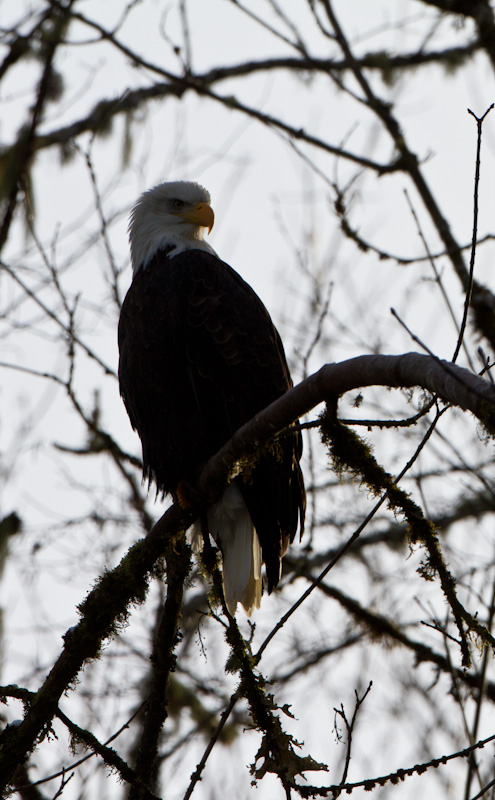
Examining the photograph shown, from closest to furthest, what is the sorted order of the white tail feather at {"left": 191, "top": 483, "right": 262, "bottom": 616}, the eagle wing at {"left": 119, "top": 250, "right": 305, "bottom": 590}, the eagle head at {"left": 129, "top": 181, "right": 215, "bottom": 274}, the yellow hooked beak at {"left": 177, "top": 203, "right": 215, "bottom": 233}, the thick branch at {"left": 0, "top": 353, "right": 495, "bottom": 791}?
the thick branch at {"left": 0, "top": 353, "right": 495, "bottom": 791}
the eagle wing at {"left": 119, "top": 250, "right": 305, "bottom": 590}
the white tail feather at {"left": 191, "top": 483, "right": 262, "bottom": 616}
the eagle head at {"left": 129, "top": 181, "right": 215, "bottom": 274}
the yellow hooked beak at {"left": 177, "top": 203, "right": 215, "bottom": 233}

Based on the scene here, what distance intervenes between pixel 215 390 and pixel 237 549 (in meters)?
0.82

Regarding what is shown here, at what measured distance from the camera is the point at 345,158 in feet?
19.2

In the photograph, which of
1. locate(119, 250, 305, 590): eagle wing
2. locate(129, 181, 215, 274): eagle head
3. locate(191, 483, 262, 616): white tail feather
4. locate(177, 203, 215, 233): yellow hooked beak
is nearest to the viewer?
locate(119, 250, 305, 590): eagle wing

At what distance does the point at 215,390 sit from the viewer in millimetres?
4113

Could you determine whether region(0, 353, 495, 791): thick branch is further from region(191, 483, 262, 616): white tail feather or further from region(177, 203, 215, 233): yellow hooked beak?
region(177, 203, 215, 233): yellow hooked beak

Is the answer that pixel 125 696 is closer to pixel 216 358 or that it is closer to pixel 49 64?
pixel 216 358

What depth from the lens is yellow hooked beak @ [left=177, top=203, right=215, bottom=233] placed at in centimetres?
525

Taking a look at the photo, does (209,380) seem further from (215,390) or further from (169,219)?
(169,219)

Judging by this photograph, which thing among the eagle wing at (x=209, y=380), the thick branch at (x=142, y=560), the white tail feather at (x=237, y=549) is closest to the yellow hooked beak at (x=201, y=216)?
the eagle wing at (x=209, y=380)

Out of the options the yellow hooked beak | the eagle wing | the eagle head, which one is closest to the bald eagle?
the eagle wing

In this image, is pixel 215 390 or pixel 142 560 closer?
pixel 142 560

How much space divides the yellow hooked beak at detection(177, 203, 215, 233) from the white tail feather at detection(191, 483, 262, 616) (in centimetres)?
169

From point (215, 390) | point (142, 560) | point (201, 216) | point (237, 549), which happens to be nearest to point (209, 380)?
point (215, 390)

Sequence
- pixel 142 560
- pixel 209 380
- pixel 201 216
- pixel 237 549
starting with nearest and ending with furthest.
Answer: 1. pixel 142 560
2. pixel 209 380
3. pixel 237 549
4. pixel 201 216
